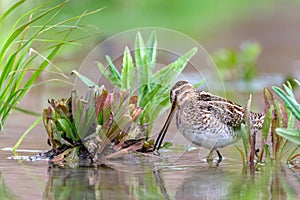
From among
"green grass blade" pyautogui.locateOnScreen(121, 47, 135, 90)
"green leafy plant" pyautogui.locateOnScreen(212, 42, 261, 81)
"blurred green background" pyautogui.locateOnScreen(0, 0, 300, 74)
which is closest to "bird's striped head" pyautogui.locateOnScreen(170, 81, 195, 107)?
"green grass blade" pyautogui.locateOnScreen(121, 47, 135, 90)

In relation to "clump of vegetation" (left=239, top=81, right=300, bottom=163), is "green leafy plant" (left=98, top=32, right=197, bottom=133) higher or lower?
higher

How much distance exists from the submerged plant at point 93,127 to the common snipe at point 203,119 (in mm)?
387

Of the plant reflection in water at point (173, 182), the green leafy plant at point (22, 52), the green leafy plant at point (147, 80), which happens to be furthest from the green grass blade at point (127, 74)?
the plant reflection in water at point (173, 182)

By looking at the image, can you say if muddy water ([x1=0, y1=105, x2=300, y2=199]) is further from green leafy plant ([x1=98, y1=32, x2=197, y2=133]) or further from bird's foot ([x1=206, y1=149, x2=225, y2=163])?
green leafy plant ([x1=98, y1=32, x2=197, y2=133])

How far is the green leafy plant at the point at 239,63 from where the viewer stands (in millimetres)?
12078

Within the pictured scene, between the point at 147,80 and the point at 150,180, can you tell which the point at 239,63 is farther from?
the point at 150,180

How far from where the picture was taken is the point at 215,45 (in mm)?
17516

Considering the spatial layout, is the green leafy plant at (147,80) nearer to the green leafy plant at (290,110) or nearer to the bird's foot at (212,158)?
the bird's foot at (212,158)

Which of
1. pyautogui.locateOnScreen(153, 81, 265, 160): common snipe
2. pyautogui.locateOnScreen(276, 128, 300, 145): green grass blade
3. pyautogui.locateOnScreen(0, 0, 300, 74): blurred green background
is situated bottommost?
pyautogui.locateOnScreen(276, 128, 300, 145): green grass blade

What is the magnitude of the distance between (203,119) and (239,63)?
236 inches

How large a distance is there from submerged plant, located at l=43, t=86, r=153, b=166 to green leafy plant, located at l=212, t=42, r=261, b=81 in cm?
609

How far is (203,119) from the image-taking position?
6.48 metres

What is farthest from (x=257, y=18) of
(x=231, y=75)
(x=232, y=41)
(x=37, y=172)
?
(x=37, y=172)

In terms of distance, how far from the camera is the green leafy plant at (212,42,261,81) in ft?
39.6
